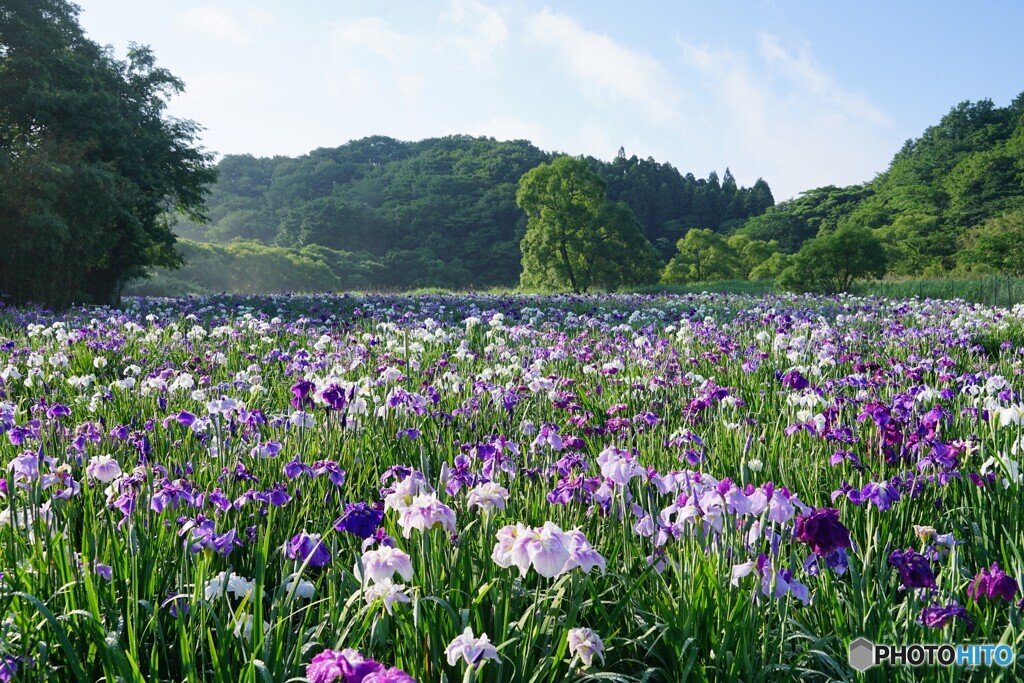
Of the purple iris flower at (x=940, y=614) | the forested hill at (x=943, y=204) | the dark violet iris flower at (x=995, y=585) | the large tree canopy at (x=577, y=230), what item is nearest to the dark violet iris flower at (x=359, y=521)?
the purple iris flower at (x=940, y=614)

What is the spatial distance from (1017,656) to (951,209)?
7870cm

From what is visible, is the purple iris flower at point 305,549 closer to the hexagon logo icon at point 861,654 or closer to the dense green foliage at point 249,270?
the hexagon logo icon at point 861,654

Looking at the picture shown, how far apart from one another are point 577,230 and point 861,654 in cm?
3638

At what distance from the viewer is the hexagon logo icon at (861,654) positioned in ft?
5.54

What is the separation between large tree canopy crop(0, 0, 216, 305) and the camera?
1694 centimetres

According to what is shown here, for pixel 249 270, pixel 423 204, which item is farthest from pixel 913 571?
pixel 423 204

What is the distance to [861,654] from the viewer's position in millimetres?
1718

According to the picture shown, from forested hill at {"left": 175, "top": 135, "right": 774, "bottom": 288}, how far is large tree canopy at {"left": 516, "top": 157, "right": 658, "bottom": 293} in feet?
113

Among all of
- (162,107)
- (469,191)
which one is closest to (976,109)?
(469,191)

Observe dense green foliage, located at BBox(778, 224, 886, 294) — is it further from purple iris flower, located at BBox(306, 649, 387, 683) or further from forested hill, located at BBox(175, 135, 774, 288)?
forested hill, located at BBox(175, 135, 774, 288)

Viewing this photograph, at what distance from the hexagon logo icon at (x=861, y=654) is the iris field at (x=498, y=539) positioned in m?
0.03

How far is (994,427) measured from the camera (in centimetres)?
355

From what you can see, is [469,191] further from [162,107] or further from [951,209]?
[162,107]

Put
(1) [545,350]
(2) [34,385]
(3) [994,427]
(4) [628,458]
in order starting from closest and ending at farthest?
(4) [628,458] → (3) [994,427] → (2) [34,385] → (1) [545,350]
